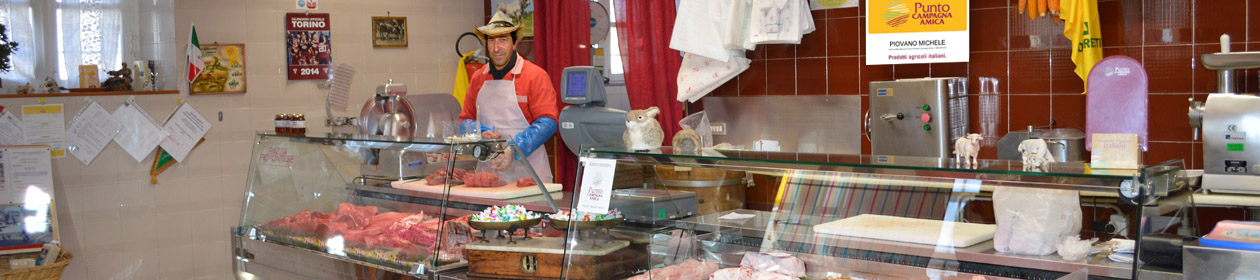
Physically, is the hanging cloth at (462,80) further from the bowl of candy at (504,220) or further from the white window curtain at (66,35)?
the bowl of candy at (504,220)

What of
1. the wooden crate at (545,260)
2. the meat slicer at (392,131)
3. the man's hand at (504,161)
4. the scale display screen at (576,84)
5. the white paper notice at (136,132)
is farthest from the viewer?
the white paper notice at (136,132)

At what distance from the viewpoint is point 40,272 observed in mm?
4867

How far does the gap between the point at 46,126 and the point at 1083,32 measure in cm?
558

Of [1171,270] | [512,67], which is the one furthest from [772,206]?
[512,67]

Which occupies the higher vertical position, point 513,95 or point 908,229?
point 513,95

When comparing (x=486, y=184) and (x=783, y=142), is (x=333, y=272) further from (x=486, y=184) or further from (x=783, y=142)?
(x=783, y=142)

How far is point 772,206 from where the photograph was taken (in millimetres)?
2520

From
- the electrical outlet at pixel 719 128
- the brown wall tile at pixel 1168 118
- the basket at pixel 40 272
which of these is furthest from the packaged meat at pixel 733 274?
the basket at pixel 40 272

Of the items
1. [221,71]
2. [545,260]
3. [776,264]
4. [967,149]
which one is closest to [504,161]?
[545,260]

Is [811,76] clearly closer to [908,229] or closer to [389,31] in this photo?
[389,31]

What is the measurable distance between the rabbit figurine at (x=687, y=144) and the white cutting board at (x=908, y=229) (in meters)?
0.39

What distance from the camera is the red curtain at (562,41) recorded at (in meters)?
6.41

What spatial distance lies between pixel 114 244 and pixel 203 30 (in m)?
1.36

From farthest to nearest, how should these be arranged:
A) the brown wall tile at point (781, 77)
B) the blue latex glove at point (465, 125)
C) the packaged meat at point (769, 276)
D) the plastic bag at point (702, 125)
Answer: the brown wall tile at point (781, 77)
the blue latex glove at point (465, 125)
the plastic bag at point (702, 125)
the packaged meat at point (769, 276)
